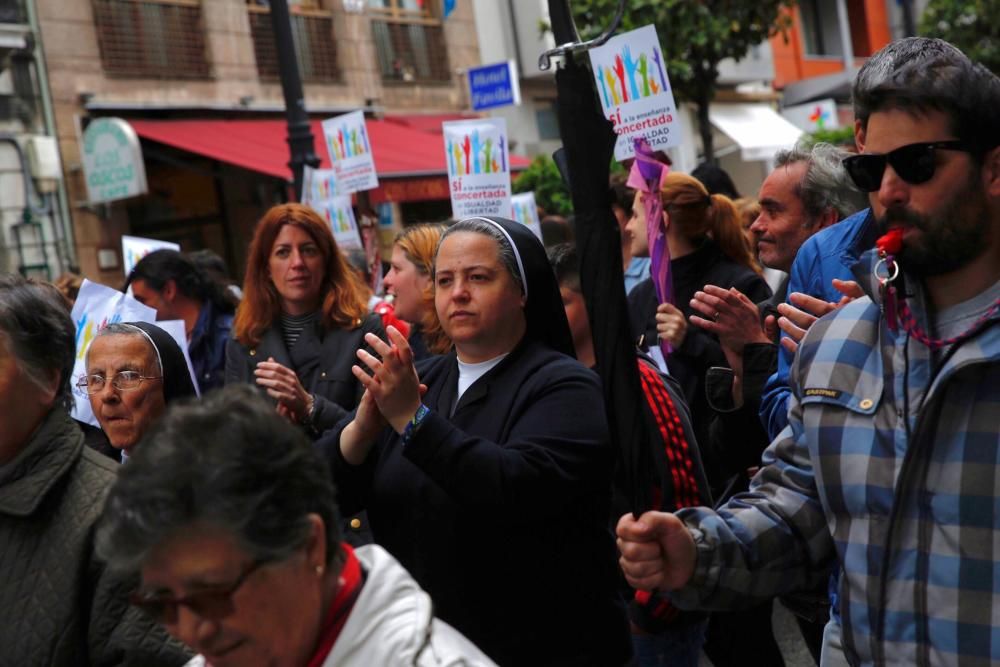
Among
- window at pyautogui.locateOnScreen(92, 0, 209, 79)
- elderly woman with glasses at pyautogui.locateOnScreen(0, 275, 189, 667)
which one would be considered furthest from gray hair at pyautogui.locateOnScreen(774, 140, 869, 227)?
window at pyautogui.locateOnScreen(92, 0, 209, 79)

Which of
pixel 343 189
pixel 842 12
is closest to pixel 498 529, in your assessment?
pixel 343 189

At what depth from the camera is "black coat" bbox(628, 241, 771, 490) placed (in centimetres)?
500

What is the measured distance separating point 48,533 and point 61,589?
13cm

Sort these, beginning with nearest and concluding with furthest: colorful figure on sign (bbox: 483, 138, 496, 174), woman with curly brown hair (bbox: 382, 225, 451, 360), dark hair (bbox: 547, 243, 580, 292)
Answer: dark hair (bbox: 547, 243, 580, 292) → woman with curly brown hair (bbox: 382, 225, 451, 360) → colorful figure on sign (bbox: 483, 138, 496, 174)

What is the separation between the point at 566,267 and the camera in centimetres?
496

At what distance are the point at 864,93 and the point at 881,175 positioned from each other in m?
0.17

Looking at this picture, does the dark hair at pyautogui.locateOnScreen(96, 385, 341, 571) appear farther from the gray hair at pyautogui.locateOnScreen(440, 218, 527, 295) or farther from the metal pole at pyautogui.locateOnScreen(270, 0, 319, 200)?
the metal pole at pyautogui.locateOnScreen(270, 0, 319, 200)

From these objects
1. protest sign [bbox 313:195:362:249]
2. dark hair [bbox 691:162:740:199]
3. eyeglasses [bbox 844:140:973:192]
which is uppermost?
protest sign [bbox 313:195:362:249]

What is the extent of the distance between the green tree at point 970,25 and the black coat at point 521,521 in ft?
79.3

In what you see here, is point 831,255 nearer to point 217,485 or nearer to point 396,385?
point 396,385

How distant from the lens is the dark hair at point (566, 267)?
4.88m

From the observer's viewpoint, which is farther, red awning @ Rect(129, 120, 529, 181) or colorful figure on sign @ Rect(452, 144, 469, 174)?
red awning @ Rect(129, 120, 529, 181)

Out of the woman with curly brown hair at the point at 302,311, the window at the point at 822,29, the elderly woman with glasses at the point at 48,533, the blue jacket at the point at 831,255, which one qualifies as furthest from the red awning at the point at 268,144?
the window at the point at 822,29

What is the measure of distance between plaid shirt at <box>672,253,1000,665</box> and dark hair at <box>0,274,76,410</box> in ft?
5.00
